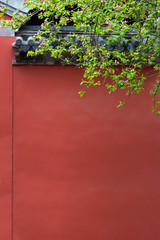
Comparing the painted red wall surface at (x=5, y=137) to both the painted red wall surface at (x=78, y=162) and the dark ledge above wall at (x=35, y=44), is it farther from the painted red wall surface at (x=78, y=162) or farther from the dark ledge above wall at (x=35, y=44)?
the dark ledge above wall at (x=35, y=44)

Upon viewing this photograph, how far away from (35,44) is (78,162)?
6.17 ft

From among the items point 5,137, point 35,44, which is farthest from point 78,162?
point 35,44

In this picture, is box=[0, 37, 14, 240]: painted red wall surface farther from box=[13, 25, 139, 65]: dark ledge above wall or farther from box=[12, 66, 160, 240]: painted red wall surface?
box=[13, 25, 139, 65]: dark ledge above wall

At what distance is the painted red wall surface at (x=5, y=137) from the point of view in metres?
6.22

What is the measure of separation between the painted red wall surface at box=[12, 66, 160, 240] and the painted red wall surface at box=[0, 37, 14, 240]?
9cm

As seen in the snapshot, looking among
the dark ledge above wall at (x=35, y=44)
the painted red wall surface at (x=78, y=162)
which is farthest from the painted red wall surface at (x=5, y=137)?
the dark ledge above wall at (x=35, y=44)

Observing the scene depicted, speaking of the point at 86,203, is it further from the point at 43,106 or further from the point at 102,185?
the point at 43,106

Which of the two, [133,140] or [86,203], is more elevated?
[133,140]

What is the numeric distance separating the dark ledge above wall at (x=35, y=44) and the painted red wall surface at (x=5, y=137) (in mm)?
196

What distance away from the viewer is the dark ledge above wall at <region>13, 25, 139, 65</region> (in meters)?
6.08

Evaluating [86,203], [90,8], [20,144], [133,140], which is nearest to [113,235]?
[86,203]

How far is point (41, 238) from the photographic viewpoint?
6238 millimetres

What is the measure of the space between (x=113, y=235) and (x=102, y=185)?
2.54 feet

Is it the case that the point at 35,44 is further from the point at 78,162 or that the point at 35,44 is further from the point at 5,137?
the point at 78,162
